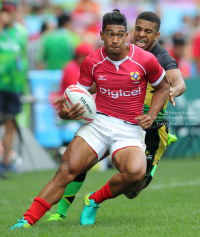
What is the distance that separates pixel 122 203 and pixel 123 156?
6.13 feet

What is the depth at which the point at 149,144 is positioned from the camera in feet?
21.6

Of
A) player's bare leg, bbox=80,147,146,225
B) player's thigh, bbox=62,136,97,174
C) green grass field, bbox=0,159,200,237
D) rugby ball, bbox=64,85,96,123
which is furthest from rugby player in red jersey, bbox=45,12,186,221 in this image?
rugby ball, bbox=64,85,96,123

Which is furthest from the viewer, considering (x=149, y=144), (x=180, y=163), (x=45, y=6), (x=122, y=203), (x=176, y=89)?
(x=45, y=6)

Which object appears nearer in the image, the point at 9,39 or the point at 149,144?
the point at 149,144

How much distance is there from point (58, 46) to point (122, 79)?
8.32 metres

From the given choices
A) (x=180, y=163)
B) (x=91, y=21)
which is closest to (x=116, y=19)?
(x=180, y=163)

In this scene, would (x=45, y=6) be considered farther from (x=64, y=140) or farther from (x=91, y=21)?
(x=64, y=140)

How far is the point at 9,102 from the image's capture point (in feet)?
34.4

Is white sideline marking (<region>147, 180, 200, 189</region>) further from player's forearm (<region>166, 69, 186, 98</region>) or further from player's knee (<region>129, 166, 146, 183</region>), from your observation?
player's knee (<region>129, 166, 146, 183</region>)

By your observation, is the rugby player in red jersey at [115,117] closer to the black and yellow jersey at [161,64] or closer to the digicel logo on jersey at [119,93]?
the digicel logo on jersey at [119,93]

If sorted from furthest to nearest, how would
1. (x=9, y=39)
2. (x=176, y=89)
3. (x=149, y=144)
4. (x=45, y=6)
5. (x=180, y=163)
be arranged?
(x=45, y=6)
(x=180, y=163)
(x=9, y=39)
(x=149, y=144)
(x=176, y=89)

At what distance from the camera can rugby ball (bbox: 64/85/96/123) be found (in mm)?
5652

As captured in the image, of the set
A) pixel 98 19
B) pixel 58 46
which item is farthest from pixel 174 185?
pixel 98 19

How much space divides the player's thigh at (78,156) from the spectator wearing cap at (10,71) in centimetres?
482
